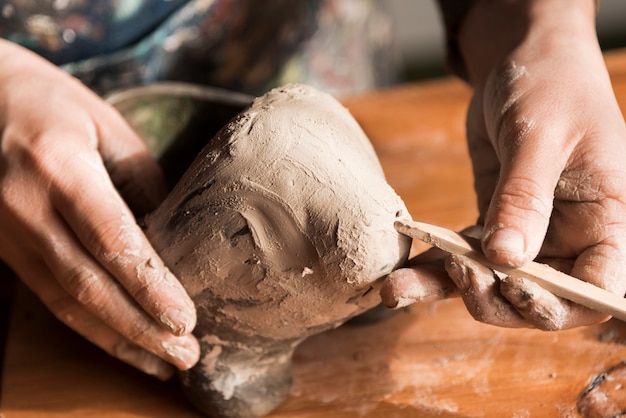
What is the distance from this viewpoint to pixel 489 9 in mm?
1008

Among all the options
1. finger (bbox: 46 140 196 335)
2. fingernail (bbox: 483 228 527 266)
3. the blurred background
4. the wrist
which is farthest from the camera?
the blurred background

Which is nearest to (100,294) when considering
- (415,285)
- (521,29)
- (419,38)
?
(415,285)

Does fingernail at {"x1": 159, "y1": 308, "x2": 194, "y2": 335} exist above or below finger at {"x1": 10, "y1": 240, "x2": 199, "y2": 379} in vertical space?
above

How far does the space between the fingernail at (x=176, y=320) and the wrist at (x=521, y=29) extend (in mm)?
497

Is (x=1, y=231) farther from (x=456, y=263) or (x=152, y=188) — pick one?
(x=456, y=263)

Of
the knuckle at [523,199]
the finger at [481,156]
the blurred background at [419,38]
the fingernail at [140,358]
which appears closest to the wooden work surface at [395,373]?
the fingernail at [140,358]

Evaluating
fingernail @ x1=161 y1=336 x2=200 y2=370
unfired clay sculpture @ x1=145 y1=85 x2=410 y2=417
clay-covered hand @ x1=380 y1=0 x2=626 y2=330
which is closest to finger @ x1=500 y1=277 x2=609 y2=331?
clay-covered hand @ x1=380 y1=0 x2=626 y2=330

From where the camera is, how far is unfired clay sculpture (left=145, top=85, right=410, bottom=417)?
693 millimetres

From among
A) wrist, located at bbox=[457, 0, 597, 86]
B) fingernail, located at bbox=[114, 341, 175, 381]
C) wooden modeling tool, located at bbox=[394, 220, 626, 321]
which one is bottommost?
fingernail, located at bbox=[114, 341, 175, 381]

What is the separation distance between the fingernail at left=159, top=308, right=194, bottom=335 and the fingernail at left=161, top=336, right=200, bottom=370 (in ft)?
0.16

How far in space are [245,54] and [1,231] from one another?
1.86 ft

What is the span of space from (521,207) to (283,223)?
0.23m

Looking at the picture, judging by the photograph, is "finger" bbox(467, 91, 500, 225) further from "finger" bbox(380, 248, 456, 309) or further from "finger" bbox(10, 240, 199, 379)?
"finger" bbox(10, 240, 199, 379)

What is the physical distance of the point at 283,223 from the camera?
2.31ft
